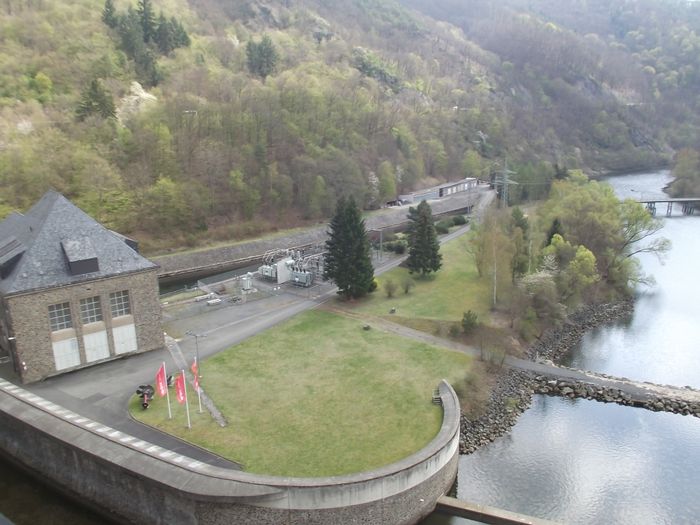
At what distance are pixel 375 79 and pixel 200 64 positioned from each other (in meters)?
40.5

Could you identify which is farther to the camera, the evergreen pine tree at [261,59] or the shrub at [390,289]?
the evergreen pine tree at [261,59]

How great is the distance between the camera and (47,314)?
2753 cm

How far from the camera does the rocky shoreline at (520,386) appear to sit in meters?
27.2

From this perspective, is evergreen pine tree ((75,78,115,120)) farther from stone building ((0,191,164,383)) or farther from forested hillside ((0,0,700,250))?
stone building ((0,191,164,383))

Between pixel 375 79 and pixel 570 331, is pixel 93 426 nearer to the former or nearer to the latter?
pixel 570 331

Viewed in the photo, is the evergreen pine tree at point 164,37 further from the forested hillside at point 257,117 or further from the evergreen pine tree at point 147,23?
the evergreen pine tree at point 147,23

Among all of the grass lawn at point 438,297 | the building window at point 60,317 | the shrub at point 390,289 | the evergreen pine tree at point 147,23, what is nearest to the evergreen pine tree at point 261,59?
the evergreen pine tree at point 147,23

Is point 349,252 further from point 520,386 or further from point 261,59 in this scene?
point 261,59

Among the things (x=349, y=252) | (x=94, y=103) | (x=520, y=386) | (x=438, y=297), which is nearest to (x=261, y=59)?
(x=94, y=103)

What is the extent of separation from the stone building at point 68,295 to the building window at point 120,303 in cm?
5

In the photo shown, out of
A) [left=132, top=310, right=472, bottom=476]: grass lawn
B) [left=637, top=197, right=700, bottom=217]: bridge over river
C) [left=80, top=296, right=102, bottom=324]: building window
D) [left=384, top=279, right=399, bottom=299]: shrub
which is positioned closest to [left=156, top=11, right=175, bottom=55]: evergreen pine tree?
[left=384, top=279, right=399, bottom=299]: shrub

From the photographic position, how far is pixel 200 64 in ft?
291

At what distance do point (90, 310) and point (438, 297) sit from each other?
24059 millimetres

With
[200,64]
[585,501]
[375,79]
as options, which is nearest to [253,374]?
[585,501]
